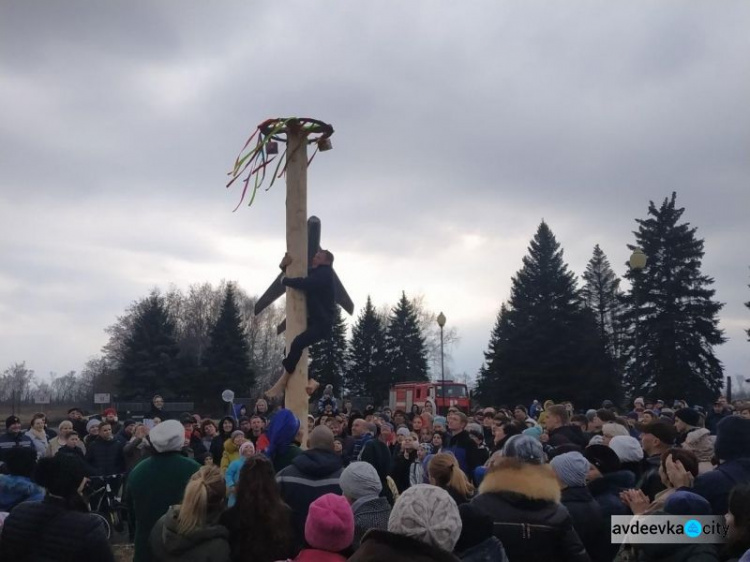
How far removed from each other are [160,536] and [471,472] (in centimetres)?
447

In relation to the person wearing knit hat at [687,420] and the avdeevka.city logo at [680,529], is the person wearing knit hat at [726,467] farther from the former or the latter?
the person wearing knit hat at [687,420]

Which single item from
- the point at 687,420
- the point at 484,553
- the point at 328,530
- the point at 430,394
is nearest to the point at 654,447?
the point at 687,420

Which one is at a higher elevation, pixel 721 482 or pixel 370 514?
pixel 721 482

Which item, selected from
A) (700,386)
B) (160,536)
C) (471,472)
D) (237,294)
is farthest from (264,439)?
(237,294)

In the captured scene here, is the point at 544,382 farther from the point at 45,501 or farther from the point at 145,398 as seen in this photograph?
the point at 45,501

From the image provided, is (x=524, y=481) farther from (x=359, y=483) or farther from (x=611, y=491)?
(x=611, y=491)

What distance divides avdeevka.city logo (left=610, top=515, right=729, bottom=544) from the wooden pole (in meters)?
4.53

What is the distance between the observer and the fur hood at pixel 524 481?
421cm

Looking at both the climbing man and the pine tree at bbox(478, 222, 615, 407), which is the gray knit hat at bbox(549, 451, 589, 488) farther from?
the pine tree at bbox(478, 222, 615, 407)

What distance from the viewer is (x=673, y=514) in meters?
4.00

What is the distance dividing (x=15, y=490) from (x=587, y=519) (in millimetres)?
4332

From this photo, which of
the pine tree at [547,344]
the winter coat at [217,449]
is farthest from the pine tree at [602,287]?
the winter coat at [217,449]

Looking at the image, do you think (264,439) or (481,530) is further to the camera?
(264,439)

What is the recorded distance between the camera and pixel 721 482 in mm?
4672
